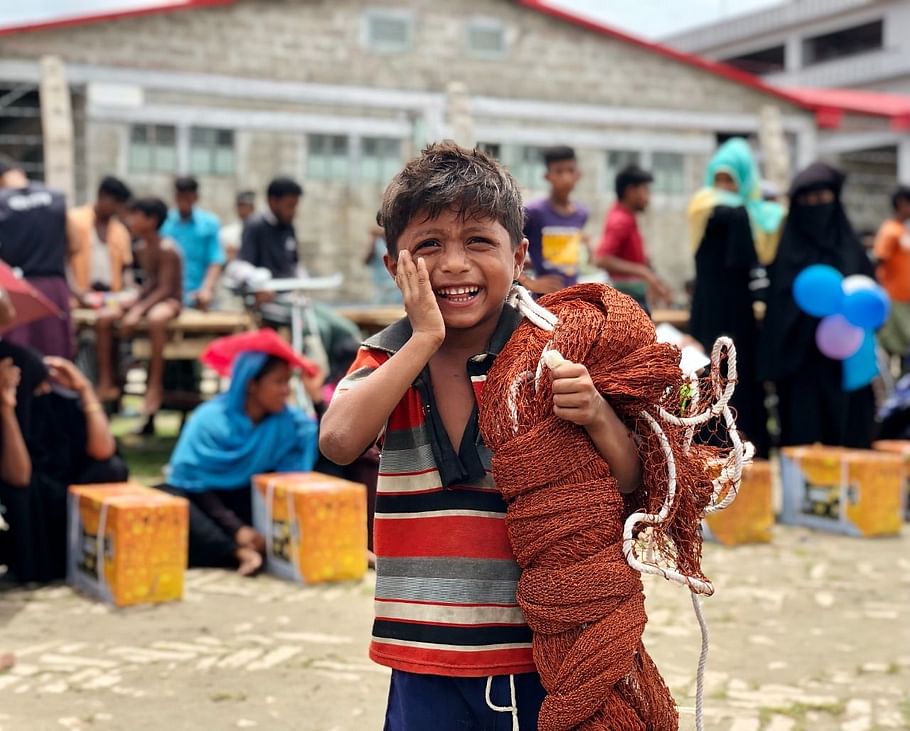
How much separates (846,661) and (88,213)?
734 cm

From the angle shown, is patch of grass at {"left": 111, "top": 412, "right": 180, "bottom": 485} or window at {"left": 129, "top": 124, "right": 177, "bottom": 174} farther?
window at {"left": 129, "top": 124, "right": 177, "bottom": 174}

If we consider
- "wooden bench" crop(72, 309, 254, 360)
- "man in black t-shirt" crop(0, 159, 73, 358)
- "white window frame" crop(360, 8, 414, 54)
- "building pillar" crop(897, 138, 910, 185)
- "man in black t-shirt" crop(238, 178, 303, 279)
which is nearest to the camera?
"man in black t-shirt" crop(0, 159, 73, 358)

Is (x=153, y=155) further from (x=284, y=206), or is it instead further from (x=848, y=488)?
(x=848, y=488)

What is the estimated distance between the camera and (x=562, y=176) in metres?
6.14

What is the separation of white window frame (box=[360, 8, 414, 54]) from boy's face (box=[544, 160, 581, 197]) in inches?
444

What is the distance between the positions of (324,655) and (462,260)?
249 cm

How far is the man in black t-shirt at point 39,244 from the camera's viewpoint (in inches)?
288

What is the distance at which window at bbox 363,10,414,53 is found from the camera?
55.1ft

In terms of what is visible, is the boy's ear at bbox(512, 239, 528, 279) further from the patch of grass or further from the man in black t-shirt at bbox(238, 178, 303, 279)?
the man in black t-shirt at bbox(238, 178, 303, 279)

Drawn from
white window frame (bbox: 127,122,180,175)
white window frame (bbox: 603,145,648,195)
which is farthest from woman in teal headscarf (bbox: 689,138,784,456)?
white window frame (bbox: 603,145,648,195)

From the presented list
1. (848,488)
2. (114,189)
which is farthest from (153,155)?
(848,488)

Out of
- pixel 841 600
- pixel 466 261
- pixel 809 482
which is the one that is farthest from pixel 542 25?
pixel 466 261

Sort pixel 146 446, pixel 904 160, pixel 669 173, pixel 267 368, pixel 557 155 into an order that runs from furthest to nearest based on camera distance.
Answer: pixel 904 160 → pixel 669 173 → pixel 146 446 → pixel 557 155 → pixel 267 368

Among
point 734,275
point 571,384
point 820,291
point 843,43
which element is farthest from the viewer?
point 843,43
